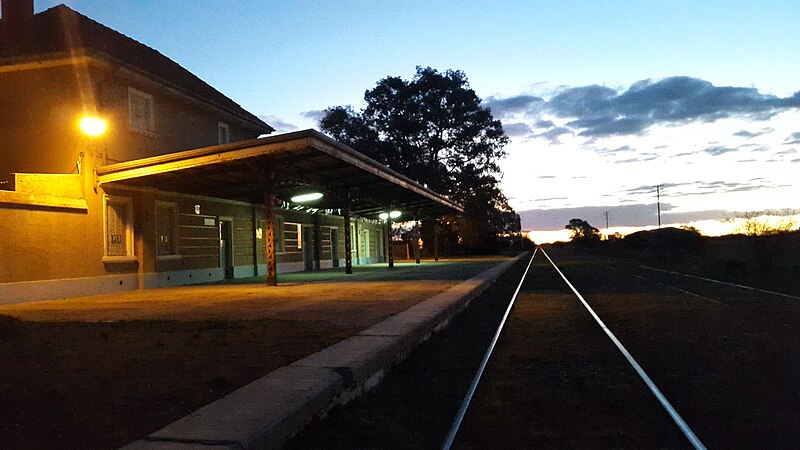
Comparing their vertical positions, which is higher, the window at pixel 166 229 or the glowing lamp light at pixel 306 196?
the glowing lamp light at pixel 306 196

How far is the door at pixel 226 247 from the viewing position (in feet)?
89.5

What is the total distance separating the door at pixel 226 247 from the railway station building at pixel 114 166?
2.3 inches

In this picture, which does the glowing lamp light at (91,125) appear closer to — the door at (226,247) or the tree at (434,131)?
the door at (226,247)

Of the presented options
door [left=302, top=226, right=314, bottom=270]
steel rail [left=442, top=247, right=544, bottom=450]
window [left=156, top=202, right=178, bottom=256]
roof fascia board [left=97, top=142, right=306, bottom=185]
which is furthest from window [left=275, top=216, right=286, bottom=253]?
steel rail [left=442, top=247, right=544, bottom=450]

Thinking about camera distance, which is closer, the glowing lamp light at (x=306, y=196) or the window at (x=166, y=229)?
the window at (x=166, y=229)

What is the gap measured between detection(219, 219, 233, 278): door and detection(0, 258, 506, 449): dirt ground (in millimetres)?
9392

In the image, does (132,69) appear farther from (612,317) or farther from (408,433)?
(408,433)

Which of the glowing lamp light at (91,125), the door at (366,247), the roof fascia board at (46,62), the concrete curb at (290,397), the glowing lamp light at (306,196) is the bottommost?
the concrete curb at (290,397)

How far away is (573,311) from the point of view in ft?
52.4

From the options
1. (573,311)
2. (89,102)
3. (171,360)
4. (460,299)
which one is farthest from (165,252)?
(171,360)

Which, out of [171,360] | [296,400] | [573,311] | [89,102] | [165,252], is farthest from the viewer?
[165,252]

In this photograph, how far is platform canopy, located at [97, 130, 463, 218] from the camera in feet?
62.3

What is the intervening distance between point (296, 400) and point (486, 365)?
12.8 ft

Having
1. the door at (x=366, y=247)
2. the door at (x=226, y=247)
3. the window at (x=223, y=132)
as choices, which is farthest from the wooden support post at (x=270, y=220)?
the door at (x=366, y=247)
